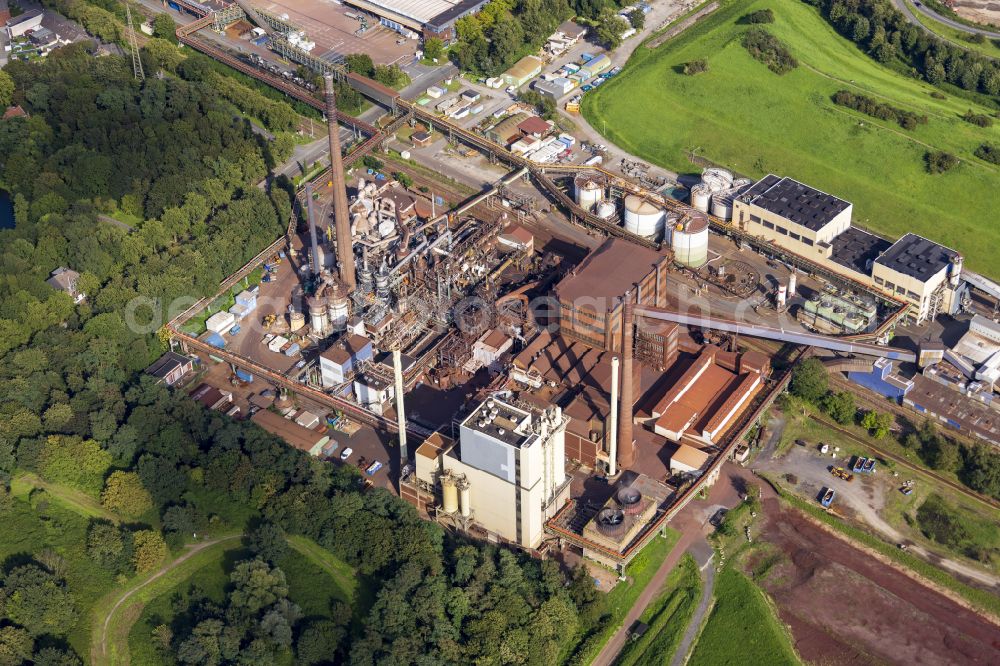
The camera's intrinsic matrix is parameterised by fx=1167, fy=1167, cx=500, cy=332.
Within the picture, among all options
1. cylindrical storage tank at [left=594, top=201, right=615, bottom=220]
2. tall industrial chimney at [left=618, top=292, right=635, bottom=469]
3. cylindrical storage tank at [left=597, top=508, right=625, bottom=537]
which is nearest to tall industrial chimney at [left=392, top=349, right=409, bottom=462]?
cylindrical storage tank at [left=597, top=508, right=625, bottom=537]

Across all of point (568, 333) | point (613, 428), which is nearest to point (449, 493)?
point (613, 428)

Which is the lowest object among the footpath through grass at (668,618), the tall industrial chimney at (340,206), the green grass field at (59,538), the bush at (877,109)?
the footpath through grass at (668,618)

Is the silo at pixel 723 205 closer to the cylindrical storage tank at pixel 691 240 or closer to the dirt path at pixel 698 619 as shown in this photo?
the cylindrical storage tank at pixel 691 240

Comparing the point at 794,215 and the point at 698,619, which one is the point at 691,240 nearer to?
the point at 794,215

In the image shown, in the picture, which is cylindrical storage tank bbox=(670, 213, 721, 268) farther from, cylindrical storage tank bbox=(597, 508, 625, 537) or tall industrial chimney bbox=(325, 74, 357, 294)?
cylindrical storage tank bbox=(597, 508, 625, 537)

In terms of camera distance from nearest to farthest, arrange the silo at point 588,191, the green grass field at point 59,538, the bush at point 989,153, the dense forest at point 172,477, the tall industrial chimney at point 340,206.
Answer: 1. the dense forest at point 172,477
2. the green grass field at point 59,538
3. the tall industrial chimney at point 340,206
4. the silo at point 588,191
5. the bush at point 989,153

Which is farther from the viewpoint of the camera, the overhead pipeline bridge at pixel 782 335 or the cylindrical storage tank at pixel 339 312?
the cylindrical storage tank at pixel 339 312

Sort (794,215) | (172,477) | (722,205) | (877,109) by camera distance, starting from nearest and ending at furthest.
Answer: (172,477) < (794,215) < (722,205) < (877,109)

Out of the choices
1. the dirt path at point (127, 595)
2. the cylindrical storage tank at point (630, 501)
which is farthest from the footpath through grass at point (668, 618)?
the dirt path at point (127, 595)
